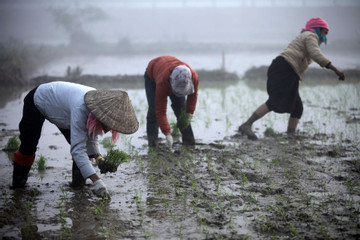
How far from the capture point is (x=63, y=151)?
5.22m

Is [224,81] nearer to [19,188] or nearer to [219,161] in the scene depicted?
[219,161]

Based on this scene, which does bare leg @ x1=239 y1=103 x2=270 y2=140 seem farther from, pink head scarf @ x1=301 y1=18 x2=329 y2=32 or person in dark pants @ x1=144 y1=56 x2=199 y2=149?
pink head scarf @ x1=301 y1=18 x2=329 y2=32

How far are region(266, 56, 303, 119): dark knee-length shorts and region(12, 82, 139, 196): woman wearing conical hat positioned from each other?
9.94 ft

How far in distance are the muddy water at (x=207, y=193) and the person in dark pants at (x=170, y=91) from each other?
12.5 inches

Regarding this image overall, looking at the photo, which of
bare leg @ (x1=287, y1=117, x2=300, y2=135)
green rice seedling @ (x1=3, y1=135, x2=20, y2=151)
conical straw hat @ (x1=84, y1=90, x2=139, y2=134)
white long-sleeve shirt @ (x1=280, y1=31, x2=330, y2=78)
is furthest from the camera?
bare leg @ (x1=287, y1=117, x2=300, y2=135)

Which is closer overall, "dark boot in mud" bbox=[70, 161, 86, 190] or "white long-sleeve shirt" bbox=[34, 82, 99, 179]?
"white long-sleeve shirt" bbox=[34, 82, 99, 179]

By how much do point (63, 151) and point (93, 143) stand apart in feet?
6.16

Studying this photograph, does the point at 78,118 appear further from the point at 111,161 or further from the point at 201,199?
the point at 201,199

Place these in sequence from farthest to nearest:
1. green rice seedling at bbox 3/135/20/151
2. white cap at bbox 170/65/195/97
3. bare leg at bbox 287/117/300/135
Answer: bare leg at bbox 287/117/300/135
green rice seedling at bbox 3/135/20/151
white cap at bbox 170/65/195/97

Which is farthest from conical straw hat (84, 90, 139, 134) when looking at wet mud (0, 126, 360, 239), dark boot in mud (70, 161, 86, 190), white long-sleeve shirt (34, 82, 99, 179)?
dark boot in mud (70, 161, 86, 190)

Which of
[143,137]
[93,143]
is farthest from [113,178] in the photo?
[143,137]

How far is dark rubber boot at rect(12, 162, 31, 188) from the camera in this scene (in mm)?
3666

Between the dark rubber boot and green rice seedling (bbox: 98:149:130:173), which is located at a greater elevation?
green rice seedling (bbox: 98:149:130:173)

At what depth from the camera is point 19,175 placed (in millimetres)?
3697
